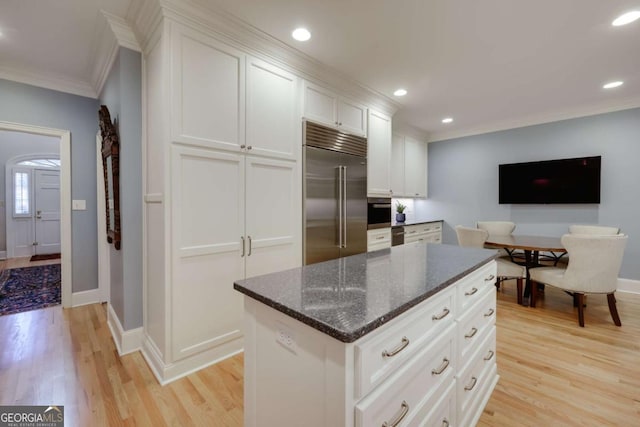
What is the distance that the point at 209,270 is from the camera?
2105mm

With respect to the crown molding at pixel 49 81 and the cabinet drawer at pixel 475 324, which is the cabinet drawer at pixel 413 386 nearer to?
the cabinet drawer at pixel 475 324

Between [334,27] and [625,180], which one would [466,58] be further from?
[625,180]

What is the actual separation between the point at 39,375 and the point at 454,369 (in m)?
2.73

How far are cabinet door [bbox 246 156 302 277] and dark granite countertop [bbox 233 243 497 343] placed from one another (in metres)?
0.98

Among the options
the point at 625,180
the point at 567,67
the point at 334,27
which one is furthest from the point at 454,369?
the point at 625,180

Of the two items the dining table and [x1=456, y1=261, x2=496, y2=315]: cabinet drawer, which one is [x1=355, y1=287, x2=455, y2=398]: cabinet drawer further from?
the dining table

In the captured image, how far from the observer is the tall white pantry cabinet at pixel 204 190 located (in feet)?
6.32

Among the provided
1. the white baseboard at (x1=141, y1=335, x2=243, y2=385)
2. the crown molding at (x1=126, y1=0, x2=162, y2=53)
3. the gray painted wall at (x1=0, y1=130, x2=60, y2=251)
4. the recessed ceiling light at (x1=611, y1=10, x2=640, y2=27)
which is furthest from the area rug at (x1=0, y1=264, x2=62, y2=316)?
the recessed ceiling light at (x1=611, y1=10, x2=640, y2=27)

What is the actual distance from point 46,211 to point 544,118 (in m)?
9.89

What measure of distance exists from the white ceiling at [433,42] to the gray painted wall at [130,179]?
16.4 inches

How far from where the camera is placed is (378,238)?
12.0ft

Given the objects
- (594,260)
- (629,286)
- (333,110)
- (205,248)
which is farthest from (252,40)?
(629,286)

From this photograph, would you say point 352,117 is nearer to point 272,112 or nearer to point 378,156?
point 378,156

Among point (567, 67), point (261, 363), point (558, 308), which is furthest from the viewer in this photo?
point (558, 308)
